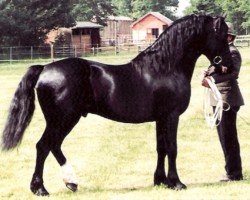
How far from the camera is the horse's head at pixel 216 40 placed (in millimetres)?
6320

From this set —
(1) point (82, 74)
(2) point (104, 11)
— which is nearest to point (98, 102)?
(1) point (82, 74)

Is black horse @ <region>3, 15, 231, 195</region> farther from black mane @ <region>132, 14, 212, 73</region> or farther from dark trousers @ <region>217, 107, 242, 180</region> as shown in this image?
dark trousers @ <region>217, 107, 242, 180</region>

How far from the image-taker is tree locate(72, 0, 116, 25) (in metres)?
79.0

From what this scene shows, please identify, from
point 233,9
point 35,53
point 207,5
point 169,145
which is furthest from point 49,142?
point 233,9

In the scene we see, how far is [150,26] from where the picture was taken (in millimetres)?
76062

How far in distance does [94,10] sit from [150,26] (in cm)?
973

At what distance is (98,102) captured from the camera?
620cm

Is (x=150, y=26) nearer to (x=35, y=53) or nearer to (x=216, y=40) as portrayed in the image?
(x=35, y=53)

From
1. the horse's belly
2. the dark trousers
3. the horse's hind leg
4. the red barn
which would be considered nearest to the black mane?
the horse's belly

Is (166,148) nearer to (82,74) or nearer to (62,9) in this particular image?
(82,74)

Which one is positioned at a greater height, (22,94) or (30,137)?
(22,94)

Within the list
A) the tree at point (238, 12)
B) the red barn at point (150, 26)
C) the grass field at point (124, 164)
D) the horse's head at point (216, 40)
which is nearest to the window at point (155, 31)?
the red barn at point (150, 26)

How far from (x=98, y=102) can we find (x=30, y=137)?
5.13 m

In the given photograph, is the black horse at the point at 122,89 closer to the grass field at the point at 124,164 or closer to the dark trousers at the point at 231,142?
the grass field at the point at 124,164
